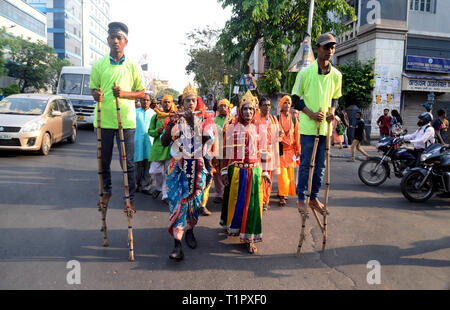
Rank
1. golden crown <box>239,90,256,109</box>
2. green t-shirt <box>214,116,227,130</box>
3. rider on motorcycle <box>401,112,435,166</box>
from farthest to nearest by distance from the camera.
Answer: rider on motorcycle <box>401,112,435,166</box> → green t-shirt <box>214,116,227,130</box> → golden crown <box>239,90,256,109</box>

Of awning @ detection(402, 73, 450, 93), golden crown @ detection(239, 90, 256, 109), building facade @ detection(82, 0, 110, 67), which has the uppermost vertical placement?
building facade @ detection(82, 0, 110, 67)

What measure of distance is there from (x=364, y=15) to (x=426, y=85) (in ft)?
16.0

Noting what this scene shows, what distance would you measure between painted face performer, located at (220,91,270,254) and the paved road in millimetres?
285

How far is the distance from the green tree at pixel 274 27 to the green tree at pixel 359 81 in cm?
291

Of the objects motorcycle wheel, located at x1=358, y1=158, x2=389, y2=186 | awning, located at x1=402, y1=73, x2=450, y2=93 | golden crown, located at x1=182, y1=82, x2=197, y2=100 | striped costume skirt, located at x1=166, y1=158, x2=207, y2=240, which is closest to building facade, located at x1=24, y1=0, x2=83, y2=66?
awning, located at x1=402, y1=73, x2=450, y2=93

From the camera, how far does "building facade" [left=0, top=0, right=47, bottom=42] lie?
4625cm

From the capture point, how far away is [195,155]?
405 cm

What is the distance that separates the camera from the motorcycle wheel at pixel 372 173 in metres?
8.31

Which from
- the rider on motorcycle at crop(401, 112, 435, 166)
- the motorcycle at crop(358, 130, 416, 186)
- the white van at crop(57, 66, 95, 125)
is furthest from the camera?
the white van at crop(57, 66, 95, 125)

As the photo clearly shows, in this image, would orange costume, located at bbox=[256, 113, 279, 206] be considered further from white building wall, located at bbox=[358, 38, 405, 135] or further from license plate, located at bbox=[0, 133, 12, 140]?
white building wall, located at bbox=[358, 38, 405, 135]

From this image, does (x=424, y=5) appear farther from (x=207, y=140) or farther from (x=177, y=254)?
(x=177, y=254)

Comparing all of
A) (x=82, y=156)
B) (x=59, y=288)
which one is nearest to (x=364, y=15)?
(x=82, y=156)

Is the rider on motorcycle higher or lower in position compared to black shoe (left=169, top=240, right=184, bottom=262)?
higher
